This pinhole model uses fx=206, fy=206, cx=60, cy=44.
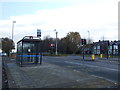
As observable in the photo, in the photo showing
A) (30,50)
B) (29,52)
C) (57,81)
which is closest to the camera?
(57,81)

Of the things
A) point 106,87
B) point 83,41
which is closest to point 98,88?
point 106,87

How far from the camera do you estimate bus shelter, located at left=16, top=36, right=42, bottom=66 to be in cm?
1894

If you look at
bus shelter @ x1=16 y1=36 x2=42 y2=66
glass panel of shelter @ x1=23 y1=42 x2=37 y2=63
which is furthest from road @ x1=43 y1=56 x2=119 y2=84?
glass panel of shelter @ x1=23 y1=42 x2=37 y2=63

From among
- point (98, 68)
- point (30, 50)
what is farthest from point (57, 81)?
point (30, 50)

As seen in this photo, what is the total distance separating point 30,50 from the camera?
19.6 metres

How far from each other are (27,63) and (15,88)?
431 inches

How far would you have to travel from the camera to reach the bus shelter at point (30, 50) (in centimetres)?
1894

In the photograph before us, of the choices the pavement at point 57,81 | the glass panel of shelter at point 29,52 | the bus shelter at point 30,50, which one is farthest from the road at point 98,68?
the glass panel of shelter at point 29,52

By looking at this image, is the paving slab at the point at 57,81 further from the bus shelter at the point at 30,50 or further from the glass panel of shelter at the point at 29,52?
the glass panel of shelter at the point at 29,52

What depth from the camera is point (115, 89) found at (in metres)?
8.18

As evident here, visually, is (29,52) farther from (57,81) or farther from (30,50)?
(57,81)

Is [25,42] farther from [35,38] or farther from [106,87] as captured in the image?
[106,87]

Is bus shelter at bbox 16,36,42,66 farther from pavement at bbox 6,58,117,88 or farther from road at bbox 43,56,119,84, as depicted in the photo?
pavement at bbox 6,58,117,88

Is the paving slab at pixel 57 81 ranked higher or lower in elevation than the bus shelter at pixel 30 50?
lower
